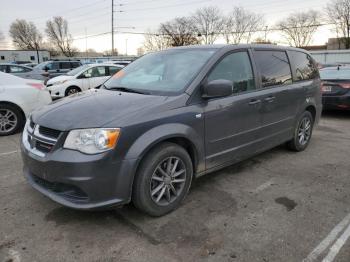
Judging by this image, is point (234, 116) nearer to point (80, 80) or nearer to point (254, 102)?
point (254, 102)

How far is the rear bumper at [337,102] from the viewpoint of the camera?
8.11 m

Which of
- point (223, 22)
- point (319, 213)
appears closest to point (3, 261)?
point (319, 213)

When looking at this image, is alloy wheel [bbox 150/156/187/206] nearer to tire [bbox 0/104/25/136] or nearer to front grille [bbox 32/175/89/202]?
front grille [bbox 32/175/89/202]

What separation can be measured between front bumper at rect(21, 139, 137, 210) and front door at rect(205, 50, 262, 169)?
113 cm

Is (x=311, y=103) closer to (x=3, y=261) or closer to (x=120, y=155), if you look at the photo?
(x=120, y=155)

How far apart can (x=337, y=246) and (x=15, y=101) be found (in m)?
6.31

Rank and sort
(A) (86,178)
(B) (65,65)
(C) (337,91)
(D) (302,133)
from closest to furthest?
1. (A) (86,178)
2. (D) (302,133)
3. (C) (337,91)
4. (B) (65,65)

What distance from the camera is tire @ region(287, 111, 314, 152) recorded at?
530cm

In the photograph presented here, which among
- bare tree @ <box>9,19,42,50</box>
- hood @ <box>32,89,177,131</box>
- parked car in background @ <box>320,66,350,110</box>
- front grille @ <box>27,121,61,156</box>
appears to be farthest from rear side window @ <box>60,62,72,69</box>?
bare tree @ <box>9,19,42,50</box>

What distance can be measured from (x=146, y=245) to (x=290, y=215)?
4.97 feet

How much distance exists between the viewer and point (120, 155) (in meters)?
2.81

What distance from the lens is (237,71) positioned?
158 inches

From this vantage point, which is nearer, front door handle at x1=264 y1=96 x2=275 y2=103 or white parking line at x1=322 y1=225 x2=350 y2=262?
white parking line at x1=322 y1=225 x2=350 y2=262

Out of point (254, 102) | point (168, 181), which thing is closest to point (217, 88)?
point (254, 102)
